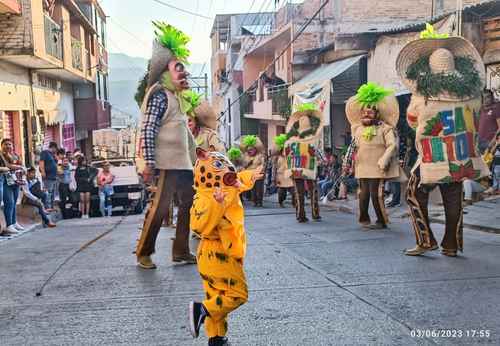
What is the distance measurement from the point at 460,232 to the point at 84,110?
26741 mm

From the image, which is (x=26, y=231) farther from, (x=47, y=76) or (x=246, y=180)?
(x=47, y=76)

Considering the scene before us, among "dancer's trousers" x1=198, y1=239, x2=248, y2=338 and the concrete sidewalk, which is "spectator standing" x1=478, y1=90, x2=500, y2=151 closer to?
the concrete sidewalk

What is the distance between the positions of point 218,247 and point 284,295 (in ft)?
4.60

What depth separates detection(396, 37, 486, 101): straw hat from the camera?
241 inches

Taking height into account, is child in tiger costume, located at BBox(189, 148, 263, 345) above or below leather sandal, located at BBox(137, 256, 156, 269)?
above

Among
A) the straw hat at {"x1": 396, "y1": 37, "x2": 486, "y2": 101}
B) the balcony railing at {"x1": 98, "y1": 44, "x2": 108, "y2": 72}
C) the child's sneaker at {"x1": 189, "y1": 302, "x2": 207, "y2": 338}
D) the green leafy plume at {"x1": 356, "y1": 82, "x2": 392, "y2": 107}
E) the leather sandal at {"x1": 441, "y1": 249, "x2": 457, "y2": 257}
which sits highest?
the balcony railing at {"x1": 98, "y1": 44, "x2": 108, "y2": 72}

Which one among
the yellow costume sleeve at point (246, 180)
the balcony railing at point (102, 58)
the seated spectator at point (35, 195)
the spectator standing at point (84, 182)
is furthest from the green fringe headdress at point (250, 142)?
the balcony railing at point (102, 58)

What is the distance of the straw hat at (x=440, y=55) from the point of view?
612 cm

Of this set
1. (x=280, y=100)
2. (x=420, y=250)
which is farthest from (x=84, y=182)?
(x=280, y=100)

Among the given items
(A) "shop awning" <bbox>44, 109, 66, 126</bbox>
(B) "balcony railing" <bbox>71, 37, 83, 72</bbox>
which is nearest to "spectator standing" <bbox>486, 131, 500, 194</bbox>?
(A) "shop awning" <bbox>44, 109, 66, 126</bbox>

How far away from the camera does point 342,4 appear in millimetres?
22891

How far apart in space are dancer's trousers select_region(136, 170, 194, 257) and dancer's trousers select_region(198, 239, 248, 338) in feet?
8.06

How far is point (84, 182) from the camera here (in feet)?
46.9

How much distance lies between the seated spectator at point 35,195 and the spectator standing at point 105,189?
7.43ft
